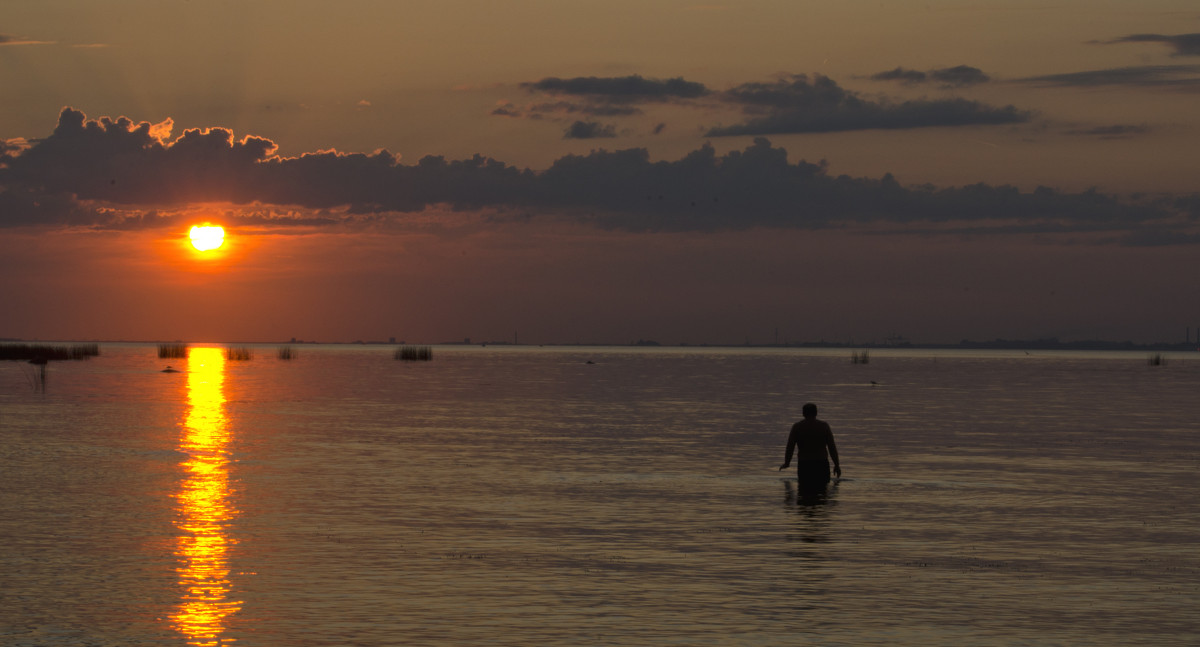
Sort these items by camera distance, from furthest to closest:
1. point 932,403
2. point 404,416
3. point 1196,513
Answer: point 932,403, point 404,416, point 1196,513

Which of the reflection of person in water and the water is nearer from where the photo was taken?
the water

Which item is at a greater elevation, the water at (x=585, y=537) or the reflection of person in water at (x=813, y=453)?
the reflection of person in water at (x=813, y=453)

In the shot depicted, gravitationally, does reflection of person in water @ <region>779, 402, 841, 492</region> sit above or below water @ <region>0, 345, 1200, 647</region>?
above

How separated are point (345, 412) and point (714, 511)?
40.6 meters

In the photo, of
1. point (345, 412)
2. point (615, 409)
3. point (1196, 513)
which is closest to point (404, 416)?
point (345, 412)

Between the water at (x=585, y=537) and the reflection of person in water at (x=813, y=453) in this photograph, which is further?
the reflection of person in water at (x=813, y=453)

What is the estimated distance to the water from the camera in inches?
663

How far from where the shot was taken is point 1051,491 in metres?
32.4

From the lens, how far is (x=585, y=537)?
2431cm

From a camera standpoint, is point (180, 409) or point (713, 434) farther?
point (180, 409)

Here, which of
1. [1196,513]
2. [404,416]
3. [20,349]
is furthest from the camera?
[20,349]

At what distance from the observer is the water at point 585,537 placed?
16844mm

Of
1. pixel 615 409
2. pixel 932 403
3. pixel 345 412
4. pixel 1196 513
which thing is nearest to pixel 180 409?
pixel 345 412

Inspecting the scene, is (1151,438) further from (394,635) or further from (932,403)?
(394,635)
